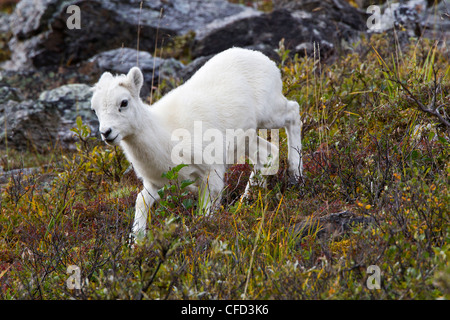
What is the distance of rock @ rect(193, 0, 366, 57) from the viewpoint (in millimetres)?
11562

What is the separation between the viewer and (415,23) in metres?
11.6

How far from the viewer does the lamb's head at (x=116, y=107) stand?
18.3 feet

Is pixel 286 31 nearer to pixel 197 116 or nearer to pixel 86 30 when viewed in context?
pixel 86 30

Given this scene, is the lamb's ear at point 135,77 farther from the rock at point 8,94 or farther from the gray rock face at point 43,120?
the rock at point 8,94

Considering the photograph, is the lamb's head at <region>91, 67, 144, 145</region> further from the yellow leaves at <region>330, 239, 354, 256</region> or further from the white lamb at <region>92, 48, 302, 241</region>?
the yellow leaves at <region>330, 239, 354, 256</region>

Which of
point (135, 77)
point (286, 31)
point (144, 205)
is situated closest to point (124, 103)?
point (135, 77)

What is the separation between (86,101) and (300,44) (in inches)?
174

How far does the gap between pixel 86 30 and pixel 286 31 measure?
5.00 meters

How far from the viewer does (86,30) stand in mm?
13555

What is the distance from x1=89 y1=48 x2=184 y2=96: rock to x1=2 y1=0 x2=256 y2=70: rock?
0.70 metres

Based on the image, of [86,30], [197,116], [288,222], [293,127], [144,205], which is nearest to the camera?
[288,222]

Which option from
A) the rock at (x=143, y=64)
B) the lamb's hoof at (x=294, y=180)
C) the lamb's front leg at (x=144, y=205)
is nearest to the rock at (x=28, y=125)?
the rock at (x=143, y=64)

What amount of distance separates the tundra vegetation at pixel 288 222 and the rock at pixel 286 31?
289 centimetres

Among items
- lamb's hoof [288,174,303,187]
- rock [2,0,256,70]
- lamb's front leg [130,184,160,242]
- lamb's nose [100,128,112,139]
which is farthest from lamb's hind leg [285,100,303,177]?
rock [2,0,256,70]
